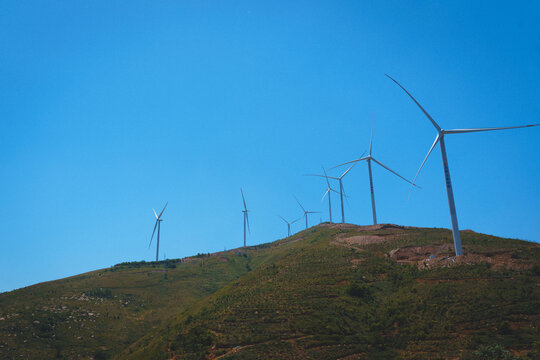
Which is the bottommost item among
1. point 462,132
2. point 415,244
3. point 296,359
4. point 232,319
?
point 296,359

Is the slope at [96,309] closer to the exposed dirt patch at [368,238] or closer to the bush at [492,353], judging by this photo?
the exposed dirt patch at [368,238]

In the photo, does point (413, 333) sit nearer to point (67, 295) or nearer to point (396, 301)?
point (396, 301)

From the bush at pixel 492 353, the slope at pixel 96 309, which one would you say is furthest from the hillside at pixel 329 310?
the slope at pixel 96 309

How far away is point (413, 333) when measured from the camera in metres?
48.6

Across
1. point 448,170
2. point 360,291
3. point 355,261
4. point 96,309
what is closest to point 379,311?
point 360,291

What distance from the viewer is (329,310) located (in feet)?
190

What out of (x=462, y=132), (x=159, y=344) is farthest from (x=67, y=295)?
(x=462, y=132)

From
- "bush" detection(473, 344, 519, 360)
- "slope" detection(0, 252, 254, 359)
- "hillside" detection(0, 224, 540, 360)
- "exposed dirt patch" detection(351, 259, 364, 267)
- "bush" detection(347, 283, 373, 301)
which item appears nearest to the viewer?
"bush" detection(473, 344, 519, 360)

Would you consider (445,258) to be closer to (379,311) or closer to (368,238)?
(379,311)

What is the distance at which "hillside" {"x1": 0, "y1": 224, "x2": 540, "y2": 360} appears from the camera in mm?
46938

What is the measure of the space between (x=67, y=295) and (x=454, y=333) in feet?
299

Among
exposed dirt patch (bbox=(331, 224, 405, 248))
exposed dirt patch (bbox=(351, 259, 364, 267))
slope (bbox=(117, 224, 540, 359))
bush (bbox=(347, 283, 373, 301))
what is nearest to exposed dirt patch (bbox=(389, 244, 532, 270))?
slope (bbox=(117, 224, 540, 359))

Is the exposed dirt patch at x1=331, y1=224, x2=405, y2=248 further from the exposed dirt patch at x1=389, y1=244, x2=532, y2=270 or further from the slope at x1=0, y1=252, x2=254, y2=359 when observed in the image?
the slope at x1=0, y1=252, x2=254, y2=359

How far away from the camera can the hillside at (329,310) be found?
4694cm
